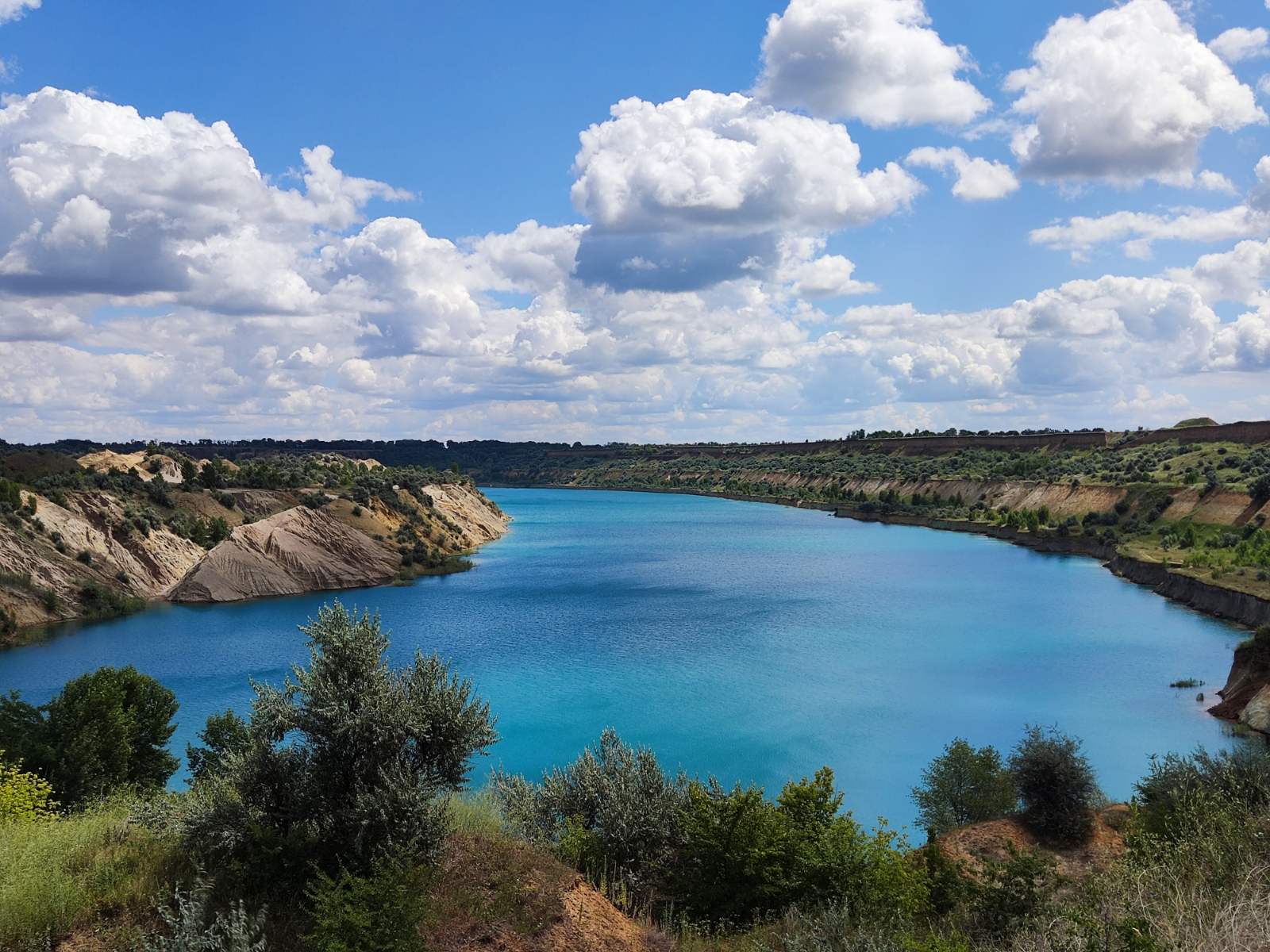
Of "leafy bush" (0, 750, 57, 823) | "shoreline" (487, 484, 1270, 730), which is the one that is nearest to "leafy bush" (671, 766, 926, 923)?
"leafy bush" (0, 750, 57, 823)

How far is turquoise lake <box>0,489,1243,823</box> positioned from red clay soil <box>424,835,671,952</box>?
15174 mm

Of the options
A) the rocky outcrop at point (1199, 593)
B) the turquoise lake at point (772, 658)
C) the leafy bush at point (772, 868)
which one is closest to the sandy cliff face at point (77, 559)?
the turquoise lake at point (772, 658)

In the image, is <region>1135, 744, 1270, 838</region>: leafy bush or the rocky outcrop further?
the rocky outcrop

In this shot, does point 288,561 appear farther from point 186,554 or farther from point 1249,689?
point 1249,689

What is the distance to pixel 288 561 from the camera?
220 feet

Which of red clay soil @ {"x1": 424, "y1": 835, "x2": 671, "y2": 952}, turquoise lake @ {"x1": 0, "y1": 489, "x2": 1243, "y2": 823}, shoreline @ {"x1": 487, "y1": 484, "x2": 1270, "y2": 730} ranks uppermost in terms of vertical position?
red clay soil @ {"x1": 424, "y1": 835, "x2": 671, "y2": 952}

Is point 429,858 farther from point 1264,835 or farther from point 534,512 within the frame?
point 534,512

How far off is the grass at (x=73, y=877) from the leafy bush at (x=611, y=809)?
631 centimetres

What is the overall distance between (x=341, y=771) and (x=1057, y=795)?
53.9ft

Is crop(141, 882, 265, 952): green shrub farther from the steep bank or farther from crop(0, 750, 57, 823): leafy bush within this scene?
the steep bank

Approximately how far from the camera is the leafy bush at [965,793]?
2236cm

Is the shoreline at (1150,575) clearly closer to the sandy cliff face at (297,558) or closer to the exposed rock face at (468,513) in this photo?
the exposed rock face at (468,513)

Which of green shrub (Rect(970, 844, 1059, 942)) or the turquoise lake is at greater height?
green shrub (Rect(970, 844, 1059, 942))

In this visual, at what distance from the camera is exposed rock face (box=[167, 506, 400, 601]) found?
6153cm
